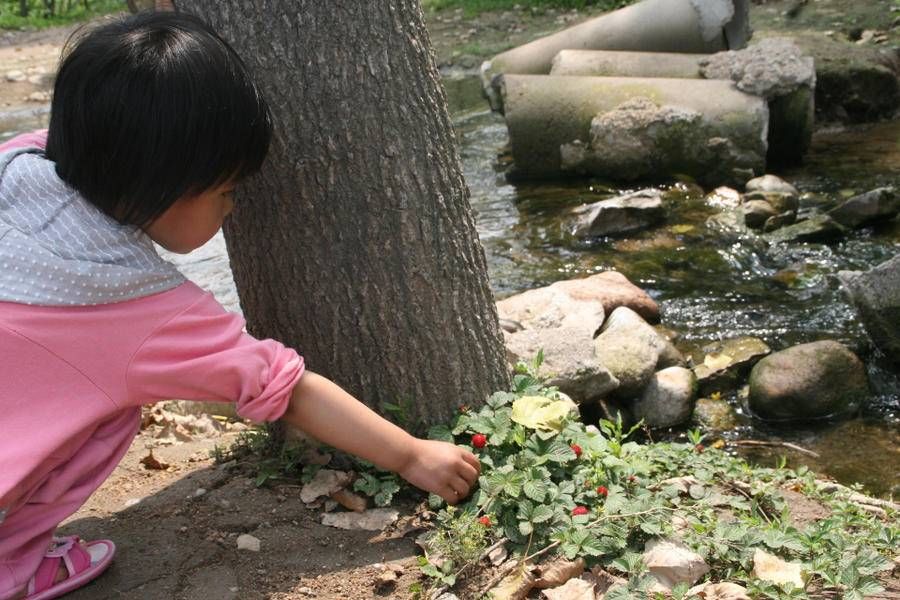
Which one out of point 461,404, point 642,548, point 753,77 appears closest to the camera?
point 642,548

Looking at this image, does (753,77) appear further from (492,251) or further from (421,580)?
(421,580)

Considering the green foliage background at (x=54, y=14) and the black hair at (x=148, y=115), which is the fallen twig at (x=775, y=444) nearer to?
the black hair at (x=148, y=115)

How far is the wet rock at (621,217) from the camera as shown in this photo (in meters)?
6.10

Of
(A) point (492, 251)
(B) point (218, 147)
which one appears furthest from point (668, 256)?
(B) point (218, 147)

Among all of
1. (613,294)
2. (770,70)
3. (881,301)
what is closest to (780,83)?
(770,70)

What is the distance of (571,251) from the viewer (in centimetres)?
596

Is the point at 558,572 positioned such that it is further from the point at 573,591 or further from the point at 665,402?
the point at 665,402

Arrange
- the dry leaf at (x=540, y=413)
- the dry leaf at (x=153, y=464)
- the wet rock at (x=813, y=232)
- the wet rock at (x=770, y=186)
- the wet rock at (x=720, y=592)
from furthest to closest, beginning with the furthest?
1. the wet rock at (x=770, y=186)
2. the wet rock at (x=813, y=232)
3. the dry leaf at (x=153, y=464)
4. the dry leaf at (x=540, y=413)
5. the wet rock at (x=720, y=592)

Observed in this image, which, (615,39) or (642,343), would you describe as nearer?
(642,343)

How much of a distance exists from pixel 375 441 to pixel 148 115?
0.88 m

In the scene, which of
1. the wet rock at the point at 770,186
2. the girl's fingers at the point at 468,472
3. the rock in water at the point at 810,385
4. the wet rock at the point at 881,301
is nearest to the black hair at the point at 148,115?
the girl's fingers at the point at 468,472

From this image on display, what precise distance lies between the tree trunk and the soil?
0.40m

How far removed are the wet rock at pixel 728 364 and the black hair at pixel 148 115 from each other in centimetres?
274

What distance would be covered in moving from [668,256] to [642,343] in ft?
5.36
